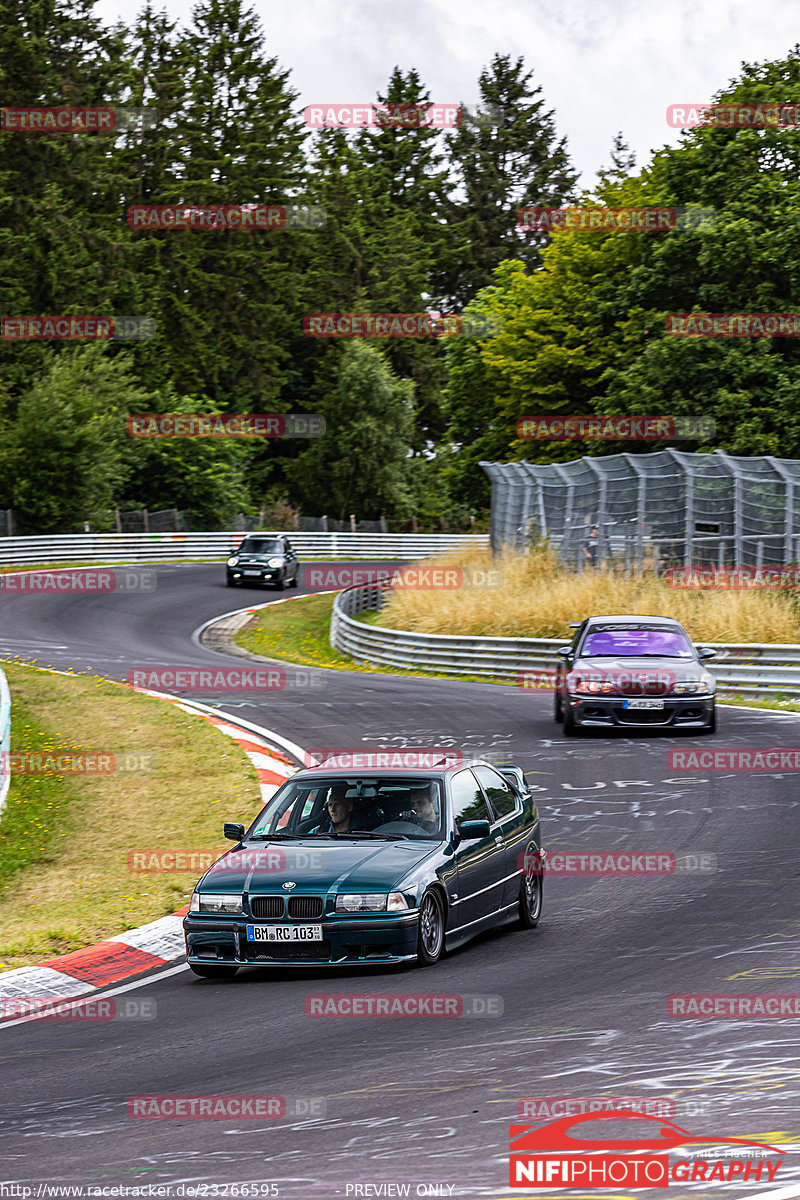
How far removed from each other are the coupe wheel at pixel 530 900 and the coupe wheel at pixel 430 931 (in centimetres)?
115

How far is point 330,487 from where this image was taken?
84688mm

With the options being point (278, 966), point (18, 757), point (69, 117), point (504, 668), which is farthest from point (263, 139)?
point (278, 966)

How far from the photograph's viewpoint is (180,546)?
2373 inches

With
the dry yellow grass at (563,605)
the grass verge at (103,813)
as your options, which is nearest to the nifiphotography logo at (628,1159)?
the grass verge at (103,813)

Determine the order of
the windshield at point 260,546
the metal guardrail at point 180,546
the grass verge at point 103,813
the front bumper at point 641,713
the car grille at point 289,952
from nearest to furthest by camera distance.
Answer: the car grille at point 289,952 → the grass verge at point 103,813 → the front bumper at point 641,713 → the windshield at point 260,546 → the metal guardrail at point 180,546

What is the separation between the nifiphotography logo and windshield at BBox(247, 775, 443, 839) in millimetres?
3942

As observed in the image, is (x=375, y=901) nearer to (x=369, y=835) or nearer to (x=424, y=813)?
(x=369, y=835)

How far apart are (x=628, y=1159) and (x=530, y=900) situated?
A: 505 cm

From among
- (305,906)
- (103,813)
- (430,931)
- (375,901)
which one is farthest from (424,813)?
(103,813)

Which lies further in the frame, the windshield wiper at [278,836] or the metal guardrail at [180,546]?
the metal guardrail at [180,546]

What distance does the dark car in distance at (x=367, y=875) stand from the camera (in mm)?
8836

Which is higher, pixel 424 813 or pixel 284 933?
pixel 424 813

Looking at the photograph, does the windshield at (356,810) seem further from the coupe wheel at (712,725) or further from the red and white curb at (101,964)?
the coupe wheel at (712,725)

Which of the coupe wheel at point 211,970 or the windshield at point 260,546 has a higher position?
the windshield at point 260,546
